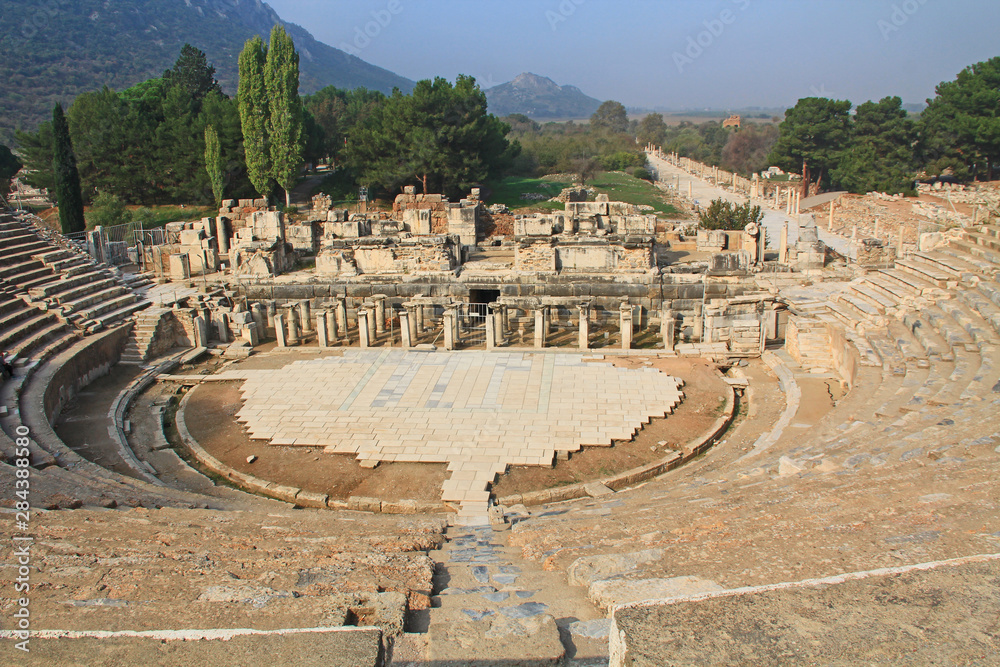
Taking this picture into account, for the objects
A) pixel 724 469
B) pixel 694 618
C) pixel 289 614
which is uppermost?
pixel 694 618

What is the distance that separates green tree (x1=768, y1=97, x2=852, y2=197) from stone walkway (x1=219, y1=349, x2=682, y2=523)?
43800mm

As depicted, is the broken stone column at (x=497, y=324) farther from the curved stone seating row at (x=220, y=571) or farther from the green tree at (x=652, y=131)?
the green tree at (x=652, y=131)

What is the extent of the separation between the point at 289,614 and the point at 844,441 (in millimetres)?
8002

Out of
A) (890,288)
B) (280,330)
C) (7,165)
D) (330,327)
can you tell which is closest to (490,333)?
(330,327)

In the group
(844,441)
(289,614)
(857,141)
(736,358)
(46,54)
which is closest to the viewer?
(289,614)

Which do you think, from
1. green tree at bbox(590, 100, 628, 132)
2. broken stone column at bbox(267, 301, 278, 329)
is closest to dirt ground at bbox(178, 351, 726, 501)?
broken stone column at bbox(267, 301, 278, 329)

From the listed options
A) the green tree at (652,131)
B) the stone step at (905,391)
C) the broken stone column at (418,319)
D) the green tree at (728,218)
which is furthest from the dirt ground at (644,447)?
the green tree at (652,131)

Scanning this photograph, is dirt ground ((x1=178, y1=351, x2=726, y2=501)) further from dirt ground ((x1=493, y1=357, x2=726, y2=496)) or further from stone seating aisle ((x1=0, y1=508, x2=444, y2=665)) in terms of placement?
stone seating aisle ((x1=0, y1=508, x2=444, y2=665))

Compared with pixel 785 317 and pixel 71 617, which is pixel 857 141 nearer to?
pixel 785 317

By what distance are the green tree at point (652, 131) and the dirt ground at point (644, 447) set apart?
302ft

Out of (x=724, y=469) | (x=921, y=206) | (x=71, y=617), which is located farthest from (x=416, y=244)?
(x=921, y=206)

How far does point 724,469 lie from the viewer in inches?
389

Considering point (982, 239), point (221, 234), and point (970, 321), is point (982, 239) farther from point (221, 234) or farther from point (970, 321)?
point (221, 234)

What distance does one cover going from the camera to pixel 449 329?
16.7m
